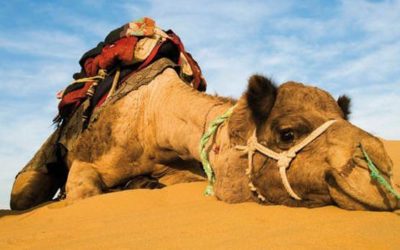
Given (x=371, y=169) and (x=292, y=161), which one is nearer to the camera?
(x=371, y=169)

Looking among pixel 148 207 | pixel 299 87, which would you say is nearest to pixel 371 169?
pixel 299 87

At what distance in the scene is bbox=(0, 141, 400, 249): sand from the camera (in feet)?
7.55

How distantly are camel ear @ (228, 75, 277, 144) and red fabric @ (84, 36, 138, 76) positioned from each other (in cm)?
251

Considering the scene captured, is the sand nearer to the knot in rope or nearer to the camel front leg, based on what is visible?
the knot in rope

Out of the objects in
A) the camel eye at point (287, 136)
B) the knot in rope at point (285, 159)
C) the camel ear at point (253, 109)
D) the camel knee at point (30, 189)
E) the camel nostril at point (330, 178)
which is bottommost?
the camel knee at point (30, 189)

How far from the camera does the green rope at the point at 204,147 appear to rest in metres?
4.18

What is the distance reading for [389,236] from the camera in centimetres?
223

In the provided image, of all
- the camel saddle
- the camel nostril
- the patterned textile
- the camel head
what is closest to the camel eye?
the camel head

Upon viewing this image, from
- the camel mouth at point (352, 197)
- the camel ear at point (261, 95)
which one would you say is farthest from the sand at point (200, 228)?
the camel ear at point (261, 95)

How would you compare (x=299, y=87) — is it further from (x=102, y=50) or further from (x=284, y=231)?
(x=102, y=50)

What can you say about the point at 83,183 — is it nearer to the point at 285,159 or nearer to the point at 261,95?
the point at 261,95

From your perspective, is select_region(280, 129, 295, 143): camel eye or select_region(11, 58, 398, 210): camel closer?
select_region(11, 58, 398, 210): camel

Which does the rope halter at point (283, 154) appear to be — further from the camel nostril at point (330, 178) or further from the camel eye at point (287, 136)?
the camel nostril at point (330, 178)

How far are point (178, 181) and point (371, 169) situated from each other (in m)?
2.84
